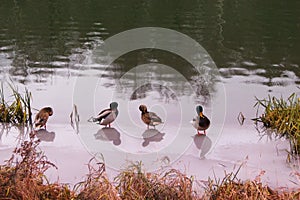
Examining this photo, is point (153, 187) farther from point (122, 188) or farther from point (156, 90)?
point (156, 90)

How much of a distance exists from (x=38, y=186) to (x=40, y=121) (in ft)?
6.46

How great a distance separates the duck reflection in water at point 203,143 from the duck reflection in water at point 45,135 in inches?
67.5

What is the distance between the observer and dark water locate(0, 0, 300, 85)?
9016mm

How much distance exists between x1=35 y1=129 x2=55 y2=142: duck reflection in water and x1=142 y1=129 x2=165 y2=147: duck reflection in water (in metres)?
1.10

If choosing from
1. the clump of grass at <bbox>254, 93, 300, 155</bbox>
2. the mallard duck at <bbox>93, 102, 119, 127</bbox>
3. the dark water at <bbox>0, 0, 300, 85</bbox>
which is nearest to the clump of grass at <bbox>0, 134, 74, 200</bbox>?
the mallard duck at <bbox>93, 102, 119, 127</bbox>

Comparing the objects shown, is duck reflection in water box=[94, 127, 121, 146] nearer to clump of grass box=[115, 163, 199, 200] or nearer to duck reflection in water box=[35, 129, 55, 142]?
duck reflection in water box=[35, 129, 55, 142]

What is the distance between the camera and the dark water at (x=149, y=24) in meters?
9.02

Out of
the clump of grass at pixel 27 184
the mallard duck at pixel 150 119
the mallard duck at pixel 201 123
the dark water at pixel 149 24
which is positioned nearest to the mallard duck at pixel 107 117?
the mallard duck at pixel 150 119

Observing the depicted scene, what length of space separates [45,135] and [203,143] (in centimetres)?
190

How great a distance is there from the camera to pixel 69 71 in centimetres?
856

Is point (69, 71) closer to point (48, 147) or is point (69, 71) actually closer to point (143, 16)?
point (48, 147)

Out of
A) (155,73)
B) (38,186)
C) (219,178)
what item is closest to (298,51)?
(155,73)

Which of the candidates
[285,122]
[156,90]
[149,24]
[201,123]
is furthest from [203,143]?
Result: [149,24]

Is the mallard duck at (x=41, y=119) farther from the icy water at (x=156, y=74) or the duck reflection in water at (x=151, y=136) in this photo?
the duck reflection in water at (x=151, y=136)
